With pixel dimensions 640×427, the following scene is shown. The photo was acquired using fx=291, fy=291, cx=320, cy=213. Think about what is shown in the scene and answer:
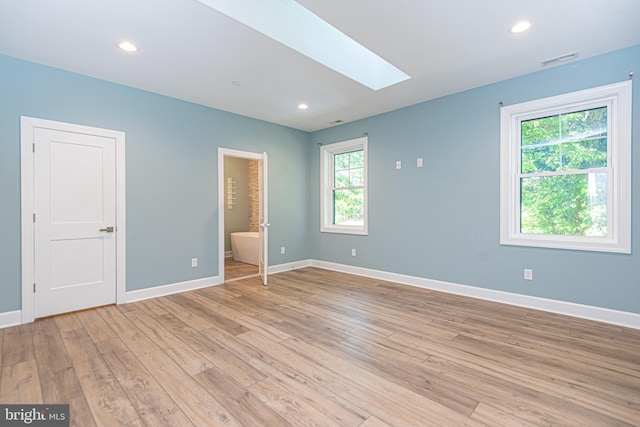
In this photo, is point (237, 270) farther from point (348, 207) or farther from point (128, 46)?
point (128, 46)

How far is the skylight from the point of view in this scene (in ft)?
7.76

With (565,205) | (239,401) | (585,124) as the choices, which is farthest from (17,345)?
(585,124)

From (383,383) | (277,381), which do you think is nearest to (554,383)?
(383,383)

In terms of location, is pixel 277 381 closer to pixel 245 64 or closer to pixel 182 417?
pixel 182 417

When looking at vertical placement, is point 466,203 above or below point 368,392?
above

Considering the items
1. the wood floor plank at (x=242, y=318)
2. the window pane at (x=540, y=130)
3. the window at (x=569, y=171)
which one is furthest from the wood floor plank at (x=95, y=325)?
the window pane at (x=540, y=130)

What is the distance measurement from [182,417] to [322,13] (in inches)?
113

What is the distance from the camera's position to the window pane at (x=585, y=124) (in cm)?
300

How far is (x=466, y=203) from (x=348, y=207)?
82.4 inches

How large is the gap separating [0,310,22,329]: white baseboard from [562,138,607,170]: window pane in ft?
19.4

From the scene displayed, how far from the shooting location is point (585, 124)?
3084 mm

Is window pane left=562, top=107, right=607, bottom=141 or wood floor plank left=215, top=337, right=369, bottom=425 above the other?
window pane left=562, top=107, right=607, bottom=141

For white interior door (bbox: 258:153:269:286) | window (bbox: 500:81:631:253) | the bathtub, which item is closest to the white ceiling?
window (bbox: 500:81:631:253)

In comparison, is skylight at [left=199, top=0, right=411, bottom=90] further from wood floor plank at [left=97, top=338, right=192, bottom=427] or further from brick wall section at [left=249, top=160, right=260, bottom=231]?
→ brick wall section at [left=249, top=160, right=260, bottom=231]
